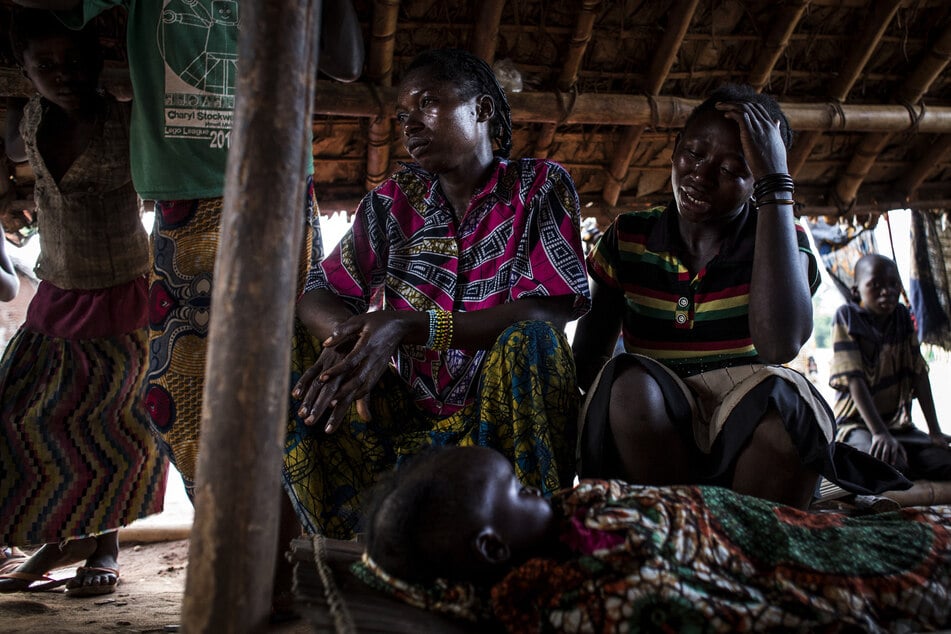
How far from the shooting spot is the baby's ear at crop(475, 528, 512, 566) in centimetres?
135

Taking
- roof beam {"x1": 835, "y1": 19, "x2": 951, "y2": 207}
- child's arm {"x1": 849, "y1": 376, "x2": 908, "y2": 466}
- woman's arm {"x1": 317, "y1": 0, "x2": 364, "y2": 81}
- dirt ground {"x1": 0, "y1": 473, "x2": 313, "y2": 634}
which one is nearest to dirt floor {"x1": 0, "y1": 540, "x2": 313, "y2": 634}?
dirt ground {"x1": 0, "y1": 473, "x2": 313, "y2": 634}

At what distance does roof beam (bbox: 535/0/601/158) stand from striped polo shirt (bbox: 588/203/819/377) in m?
2.03

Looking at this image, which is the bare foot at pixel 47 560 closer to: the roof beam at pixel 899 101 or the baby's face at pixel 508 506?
the baby's face at pixel 508 506

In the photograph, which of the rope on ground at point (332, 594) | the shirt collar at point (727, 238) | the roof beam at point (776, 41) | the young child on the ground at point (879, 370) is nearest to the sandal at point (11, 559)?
the rope on ground at point (332, 594)

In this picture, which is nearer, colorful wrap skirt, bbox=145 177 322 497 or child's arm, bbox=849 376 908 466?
colorful wrap skirt, bbox=145 177 322 497

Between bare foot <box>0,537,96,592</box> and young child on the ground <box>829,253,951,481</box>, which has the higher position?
young child on the ground <box>829,253,951,481</box>

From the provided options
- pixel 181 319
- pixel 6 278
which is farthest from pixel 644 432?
pixel 6 278

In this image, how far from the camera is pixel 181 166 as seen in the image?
8.29 feet

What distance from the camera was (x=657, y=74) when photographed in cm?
435

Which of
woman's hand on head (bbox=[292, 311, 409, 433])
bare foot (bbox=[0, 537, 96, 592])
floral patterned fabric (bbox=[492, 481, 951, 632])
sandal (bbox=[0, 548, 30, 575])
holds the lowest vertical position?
sandal (bbox=[0, 548, 30, 575])

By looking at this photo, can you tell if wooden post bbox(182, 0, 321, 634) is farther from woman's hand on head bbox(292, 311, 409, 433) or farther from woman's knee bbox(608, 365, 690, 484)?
woman's knee bbox(608, 365, 690, 484)

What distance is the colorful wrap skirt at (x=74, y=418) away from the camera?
2760 millimetres

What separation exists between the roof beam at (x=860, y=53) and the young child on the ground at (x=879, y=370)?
983 millimetres

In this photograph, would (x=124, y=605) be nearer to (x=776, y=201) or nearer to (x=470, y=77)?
(x=470, y=77)
